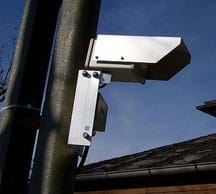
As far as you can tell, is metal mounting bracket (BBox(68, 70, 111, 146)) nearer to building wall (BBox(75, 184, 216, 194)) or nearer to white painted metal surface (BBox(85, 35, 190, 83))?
white painted metal surface (BBox(85, 35, 190, 83))

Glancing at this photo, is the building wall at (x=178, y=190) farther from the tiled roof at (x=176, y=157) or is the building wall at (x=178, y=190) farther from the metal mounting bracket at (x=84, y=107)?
the metal mounting bracket at (x=84, y=107)

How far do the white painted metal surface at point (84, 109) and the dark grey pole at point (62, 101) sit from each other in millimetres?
27

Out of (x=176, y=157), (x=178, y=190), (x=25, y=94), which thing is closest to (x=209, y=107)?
(x=176, y=157)

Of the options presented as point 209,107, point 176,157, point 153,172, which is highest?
point 209,107

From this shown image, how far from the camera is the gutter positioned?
6.78m

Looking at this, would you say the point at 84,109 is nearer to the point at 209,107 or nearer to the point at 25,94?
the point at 25,94

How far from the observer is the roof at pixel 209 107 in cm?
1116

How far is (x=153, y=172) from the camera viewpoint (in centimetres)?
738

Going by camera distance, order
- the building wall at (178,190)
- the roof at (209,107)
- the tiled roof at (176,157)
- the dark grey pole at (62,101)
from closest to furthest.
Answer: the dark grey pole at (62,101), the building wall at (178,190), the tiled roof at (176,157), the roof at (209,107)

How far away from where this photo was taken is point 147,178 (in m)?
7.67

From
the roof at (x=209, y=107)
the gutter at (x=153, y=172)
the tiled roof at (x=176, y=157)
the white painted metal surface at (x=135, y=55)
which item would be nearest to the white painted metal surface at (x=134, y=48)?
the white painted metal surface at (x=135, y=55)

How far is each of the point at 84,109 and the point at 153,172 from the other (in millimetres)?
5941

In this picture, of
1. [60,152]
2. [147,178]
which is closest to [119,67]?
[60,152]

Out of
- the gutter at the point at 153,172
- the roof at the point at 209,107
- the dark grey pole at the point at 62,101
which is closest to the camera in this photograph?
the dark grey pole at the point at 62,101
